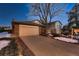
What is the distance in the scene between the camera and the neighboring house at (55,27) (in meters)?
1.62

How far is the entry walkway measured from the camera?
5.26 ft

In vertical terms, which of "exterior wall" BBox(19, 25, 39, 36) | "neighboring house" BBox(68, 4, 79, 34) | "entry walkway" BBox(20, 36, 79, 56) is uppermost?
"neighboring house" BBox(68, 4, 79, 34)

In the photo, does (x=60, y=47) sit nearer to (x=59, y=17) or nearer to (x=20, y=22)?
(x=59, y=17)

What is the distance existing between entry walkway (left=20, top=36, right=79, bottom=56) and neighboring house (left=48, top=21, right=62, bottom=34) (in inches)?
2.8

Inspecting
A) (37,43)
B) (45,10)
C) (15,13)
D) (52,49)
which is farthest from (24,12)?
(52,49)

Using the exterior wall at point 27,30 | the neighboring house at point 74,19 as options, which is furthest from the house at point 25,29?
the neighboring house at point 74,19

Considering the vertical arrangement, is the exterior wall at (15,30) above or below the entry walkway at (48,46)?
above

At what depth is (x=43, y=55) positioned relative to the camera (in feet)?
5.27

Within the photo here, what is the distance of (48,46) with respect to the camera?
162cm

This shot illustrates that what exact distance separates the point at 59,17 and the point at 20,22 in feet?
1.06

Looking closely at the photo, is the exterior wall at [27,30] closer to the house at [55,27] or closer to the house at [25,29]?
the house at [25,29]

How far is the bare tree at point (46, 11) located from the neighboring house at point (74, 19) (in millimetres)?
82

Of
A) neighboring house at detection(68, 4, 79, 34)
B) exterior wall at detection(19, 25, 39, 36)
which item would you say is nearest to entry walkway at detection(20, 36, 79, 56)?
exterior wall at detection(19, 25, 39, 36)

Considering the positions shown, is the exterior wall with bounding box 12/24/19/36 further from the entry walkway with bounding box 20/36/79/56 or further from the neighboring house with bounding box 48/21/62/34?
the neighboring house with bounding box 48/21/62/34
